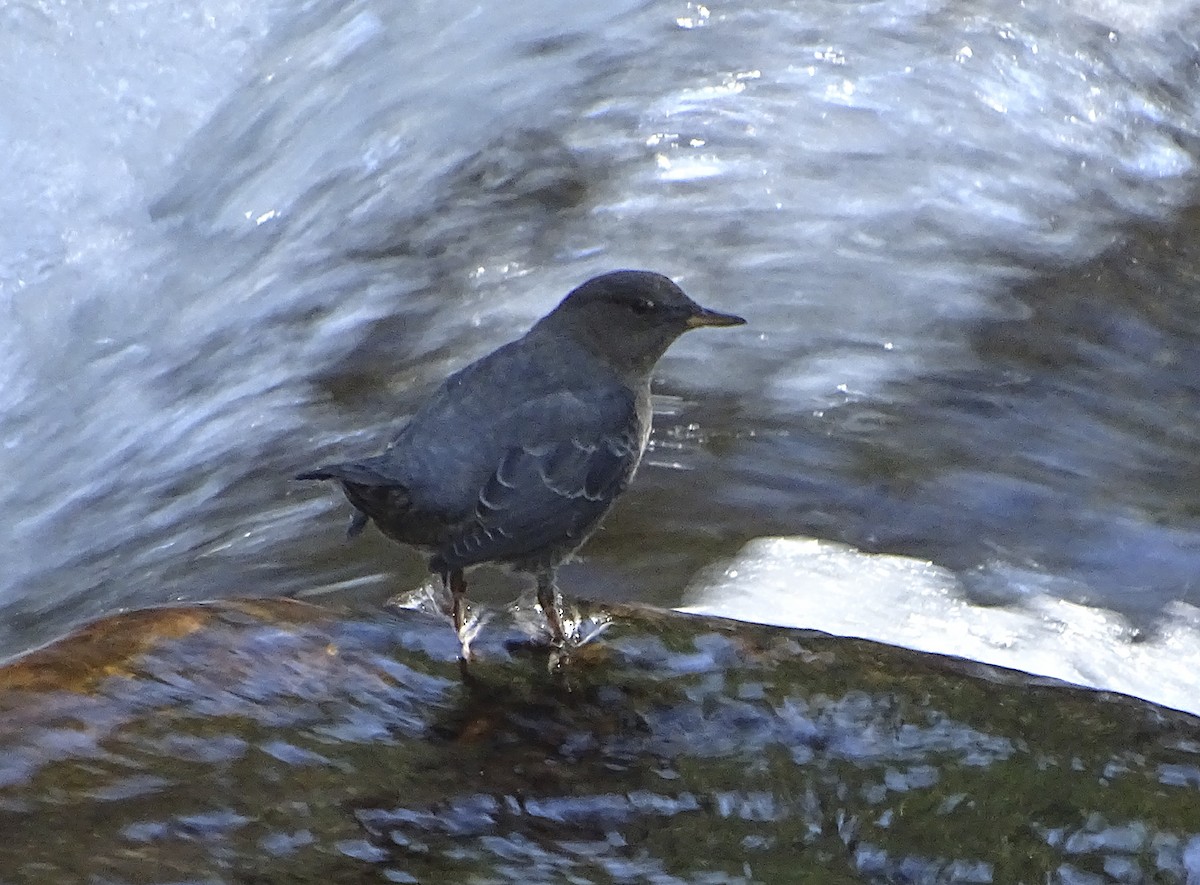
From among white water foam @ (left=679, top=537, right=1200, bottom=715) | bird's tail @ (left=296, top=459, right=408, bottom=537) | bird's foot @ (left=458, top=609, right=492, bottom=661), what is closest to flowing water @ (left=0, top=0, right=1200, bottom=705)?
white water foam @ (left=679, top=537, right=1200, bottom=715)

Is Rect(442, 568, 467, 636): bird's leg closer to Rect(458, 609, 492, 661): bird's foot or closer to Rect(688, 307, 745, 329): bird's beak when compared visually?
Rect(458, 609, 492, 661): bird's foot

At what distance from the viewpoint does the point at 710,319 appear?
3.76 m

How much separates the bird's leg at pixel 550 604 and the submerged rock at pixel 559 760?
70 millimetres

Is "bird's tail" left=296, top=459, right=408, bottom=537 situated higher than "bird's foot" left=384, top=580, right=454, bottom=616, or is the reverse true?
"bird's tail" left=296, top=459, right=408, bottom=537

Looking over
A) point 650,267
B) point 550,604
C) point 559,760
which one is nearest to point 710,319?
point 550,604

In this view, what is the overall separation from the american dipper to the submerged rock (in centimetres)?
22

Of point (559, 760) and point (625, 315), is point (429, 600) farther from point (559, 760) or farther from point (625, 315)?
point (559, 760)

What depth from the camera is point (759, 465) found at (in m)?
4.87

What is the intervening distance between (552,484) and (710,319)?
62cm

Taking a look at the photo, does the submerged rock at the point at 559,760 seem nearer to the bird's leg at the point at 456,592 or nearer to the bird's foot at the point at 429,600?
the bird's leg at the point at 456,592

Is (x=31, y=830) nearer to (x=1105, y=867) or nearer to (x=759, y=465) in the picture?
(x=1105, y=867)

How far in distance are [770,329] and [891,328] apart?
0.41m

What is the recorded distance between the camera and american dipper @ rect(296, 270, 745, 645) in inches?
129

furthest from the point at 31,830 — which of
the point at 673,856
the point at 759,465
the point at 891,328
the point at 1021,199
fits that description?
the point at 1021,199
